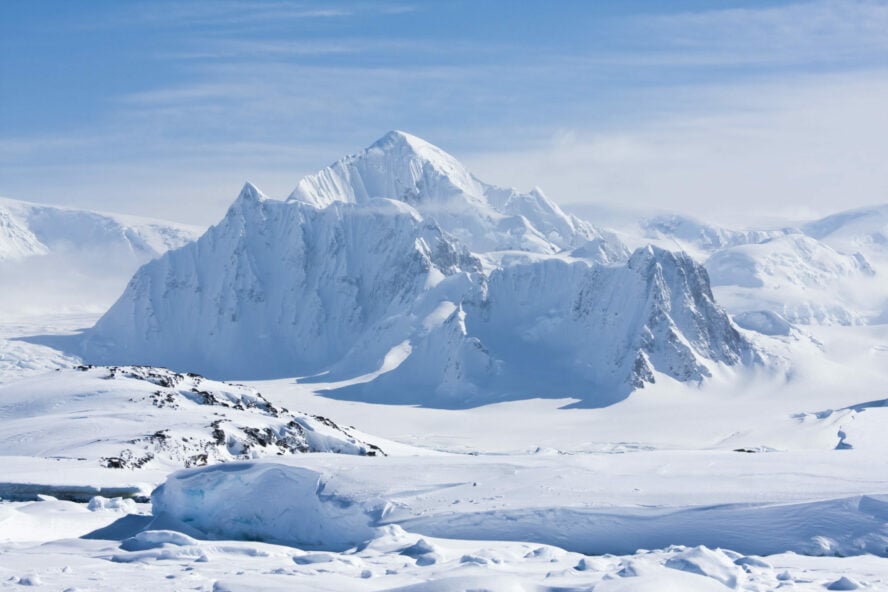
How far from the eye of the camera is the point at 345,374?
190250mm

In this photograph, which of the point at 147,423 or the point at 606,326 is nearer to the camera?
the point at 147,423

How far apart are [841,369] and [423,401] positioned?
214ft

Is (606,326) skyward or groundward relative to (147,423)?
skyward

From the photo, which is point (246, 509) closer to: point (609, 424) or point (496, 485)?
point (496, 485)

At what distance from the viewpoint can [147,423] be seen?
5297 cm

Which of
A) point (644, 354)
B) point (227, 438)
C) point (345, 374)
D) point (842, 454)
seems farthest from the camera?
point (345, 374)

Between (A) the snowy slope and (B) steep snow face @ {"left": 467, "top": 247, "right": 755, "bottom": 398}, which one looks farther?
(B) steep snow face @ {"left": 467, "top": 247, "right": 755, "bottom": 398}

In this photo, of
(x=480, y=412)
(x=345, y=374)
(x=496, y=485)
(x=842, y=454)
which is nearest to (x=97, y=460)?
(x=496, y=485)

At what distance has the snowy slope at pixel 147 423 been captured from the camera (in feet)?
160

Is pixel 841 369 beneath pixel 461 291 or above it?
beneath

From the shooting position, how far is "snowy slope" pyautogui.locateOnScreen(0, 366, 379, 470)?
160 ft

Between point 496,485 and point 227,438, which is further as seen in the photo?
point 227,438

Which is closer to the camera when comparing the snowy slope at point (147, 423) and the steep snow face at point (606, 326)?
the snowy slope at point (147, 423)

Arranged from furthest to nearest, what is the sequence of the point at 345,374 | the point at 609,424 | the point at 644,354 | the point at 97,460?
the point at 345,374 → the point at 644,354 → the point at 609,424 → the point at 97,460
